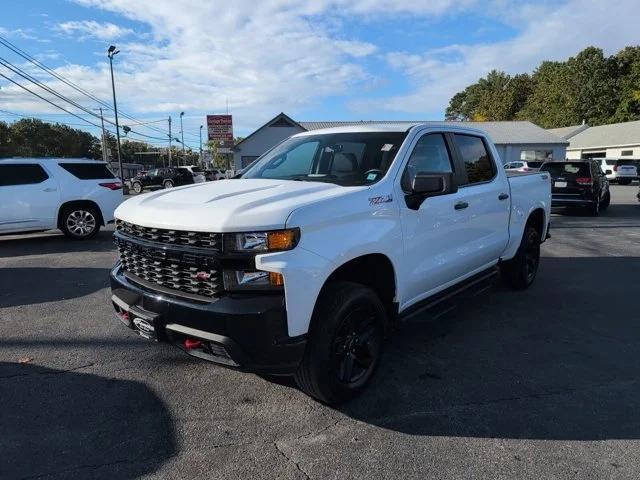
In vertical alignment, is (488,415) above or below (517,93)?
below

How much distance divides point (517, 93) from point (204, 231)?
97.0 m

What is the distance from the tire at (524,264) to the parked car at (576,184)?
8.83 metres

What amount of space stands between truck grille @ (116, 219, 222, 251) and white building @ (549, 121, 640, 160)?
4837cm

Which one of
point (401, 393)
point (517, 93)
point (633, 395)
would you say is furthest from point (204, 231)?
point (517, 93)

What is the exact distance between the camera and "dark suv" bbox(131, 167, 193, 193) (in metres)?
33.9

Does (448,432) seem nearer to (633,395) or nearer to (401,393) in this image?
(401,393)

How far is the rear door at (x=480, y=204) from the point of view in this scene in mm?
4418

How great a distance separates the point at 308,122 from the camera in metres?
46.2

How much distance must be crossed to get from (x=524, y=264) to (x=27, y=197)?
9172mm

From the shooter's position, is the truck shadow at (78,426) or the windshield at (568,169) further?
the windshield at (568,169)

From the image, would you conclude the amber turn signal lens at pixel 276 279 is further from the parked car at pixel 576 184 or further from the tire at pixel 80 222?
the parked car at pixel 576 184

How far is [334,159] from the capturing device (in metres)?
4.00

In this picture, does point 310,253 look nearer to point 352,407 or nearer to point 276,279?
point 276,279

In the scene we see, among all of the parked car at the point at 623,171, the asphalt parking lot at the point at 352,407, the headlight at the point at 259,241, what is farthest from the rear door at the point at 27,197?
the parked car at the point at 623,171
